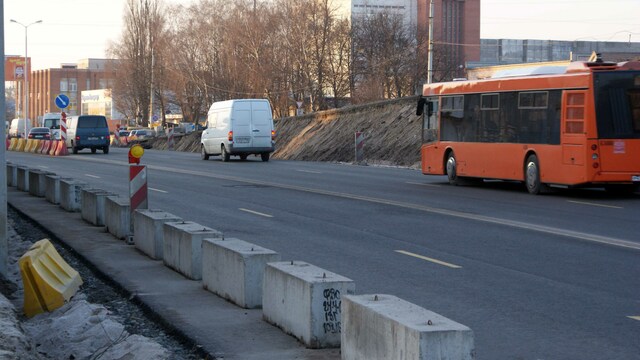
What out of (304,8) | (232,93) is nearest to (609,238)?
(304,8)

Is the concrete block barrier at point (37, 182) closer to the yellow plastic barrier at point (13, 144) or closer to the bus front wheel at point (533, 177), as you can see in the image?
the bus front wheel at point (533, 177)

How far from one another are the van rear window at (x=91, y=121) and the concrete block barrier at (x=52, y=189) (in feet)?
107

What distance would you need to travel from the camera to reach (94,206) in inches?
666

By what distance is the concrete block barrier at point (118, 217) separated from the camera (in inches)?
583

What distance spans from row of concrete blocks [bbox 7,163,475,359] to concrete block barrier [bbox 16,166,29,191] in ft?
37.5

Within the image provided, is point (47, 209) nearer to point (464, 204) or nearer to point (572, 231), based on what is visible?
point (464, 204)

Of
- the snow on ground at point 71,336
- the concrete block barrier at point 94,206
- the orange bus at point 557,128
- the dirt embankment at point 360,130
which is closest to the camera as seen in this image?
the snow on ground at point 71,336

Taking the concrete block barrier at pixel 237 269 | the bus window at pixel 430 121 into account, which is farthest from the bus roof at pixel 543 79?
the concrete block barrier at pixel 237 269

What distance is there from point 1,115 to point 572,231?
8.59m

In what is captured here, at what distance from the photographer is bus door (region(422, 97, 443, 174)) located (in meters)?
28.9

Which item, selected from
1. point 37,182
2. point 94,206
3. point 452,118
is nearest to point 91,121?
point 452,118

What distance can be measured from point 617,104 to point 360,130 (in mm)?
27636

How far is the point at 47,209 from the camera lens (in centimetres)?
1998

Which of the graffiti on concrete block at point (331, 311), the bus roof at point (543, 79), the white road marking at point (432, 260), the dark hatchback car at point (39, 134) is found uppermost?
the bus roof at point (543, 79)
